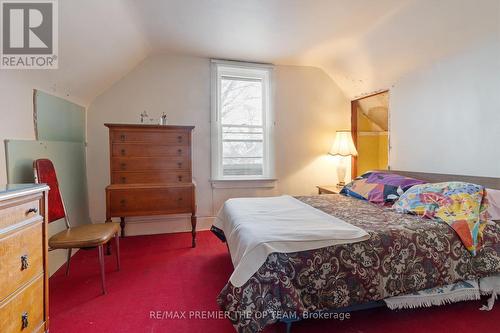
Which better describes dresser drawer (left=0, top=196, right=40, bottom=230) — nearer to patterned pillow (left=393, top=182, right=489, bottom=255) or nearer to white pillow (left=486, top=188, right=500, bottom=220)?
patterned pillow (left=393, top=182, right=489, bottom=255)

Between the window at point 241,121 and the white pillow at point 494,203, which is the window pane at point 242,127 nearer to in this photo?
the window at point 241,121

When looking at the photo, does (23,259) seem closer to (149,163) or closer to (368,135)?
(149,163)

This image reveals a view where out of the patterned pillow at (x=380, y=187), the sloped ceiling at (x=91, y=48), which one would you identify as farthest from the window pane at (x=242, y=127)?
the patterned pillow at (x=380, y=187)

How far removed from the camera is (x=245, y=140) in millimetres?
3584

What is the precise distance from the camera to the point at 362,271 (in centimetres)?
139

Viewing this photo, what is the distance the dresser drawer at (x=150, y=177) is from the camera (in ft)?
8.76

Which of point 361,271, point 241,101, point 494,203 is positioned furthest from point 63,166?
point 494,203

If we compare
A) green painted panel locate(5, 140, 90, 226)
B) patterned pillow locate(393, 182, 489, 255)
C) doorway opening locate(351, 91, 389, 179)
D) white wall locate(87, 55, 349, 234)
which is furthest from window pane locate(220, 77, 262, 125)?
patterned pillow locate(393, 182, 489, 255)

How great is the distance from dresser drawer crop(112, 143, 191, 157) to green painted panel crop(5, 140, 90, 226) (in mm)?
463

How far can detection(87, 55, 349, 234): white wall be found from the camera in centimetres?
A: 312

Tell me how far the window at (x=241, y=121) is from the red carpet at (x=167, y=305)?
1.37m

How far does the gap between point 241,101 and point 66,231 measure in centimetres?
254

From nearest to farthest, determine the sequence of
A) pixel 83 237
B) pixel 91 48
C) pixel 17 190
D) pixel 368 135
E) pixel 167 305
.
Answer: pixel 17 190, pixel 167 305, pixel 83 237, pixel 91 48, pixel 368 135

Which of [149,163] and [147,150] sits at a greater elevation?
[147,150]
